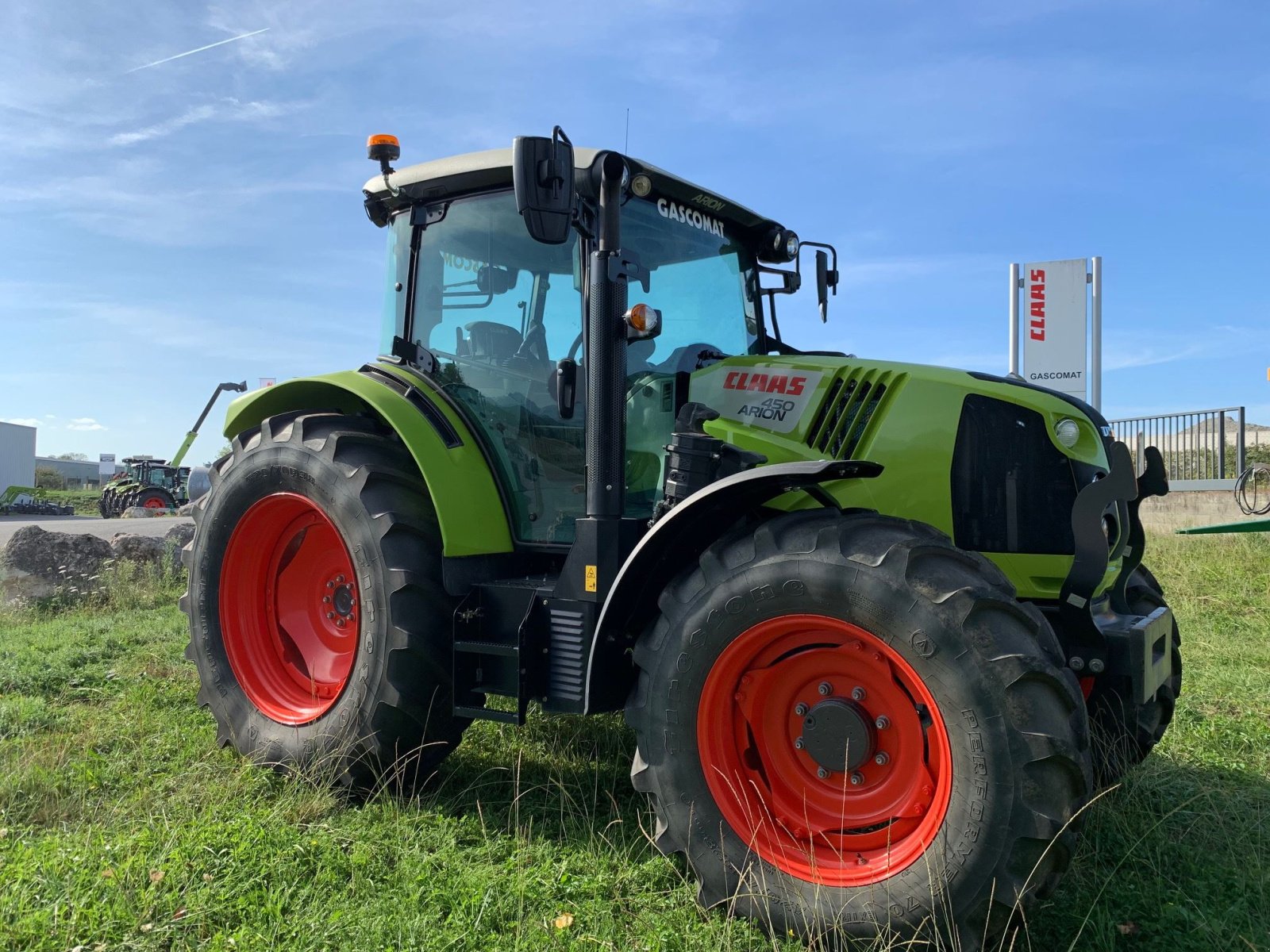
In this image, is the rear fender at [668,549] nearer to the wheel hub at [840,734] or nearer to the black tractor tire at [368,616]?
the wheel hub at [840,734]

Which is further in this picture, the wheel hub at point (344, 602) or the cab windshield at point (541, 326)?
the wheel hub at point (344, 602)

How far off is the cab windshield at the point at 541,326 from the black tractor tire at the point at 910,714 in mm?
930

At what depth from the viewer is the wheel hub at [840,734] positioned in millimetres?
2830

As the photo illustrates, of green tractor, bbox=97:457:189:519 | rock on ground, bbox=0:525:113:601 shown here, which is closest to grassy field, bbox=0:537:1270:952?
rock on ground, bbox=0:525:113:601

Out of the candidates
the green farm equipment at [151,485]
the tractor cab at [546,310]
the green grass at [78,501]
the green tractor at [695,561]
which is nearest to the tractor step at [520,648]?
the green tractor at [695,561]

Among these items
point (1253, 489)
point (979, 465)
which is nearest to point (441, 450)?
point (979, 465)

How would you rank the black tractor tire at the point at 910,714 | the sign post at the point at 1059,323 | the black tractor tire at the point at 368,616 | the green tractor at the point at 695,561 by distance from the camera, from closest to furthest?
1. the black tractor tire at the point at 910,714
2. the green tractor at the point at 695,561
3. the black tractor tire at the point at 368,616
4. the sign post at the point at 1059,323

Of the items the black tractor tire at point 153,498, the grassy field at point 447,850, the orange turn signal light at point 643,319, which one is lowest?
the grassy field at point 447,850

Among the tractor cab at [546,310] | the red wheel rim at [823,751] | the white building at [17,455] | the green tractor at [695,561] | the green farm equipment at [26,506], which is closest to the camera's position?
the green tractor at [695,561]

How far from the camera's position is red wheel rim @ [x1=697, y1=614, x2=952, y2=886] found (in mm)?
2766

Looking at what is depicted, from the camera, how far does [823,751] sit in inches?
114

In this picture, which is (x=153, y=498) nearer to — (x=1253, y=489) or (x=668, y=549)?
(x=1253, y=489)

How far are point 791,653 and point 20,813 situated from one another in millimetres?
3046

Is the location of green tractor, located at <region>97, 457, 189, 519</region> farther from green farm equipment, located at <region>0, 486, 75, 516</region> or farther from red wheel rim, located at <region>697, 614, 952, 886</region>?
red wheel rim, located at <region>697, 614, 952, 886</region>
